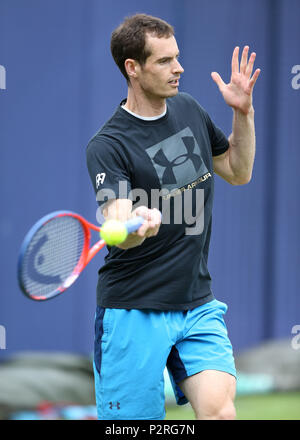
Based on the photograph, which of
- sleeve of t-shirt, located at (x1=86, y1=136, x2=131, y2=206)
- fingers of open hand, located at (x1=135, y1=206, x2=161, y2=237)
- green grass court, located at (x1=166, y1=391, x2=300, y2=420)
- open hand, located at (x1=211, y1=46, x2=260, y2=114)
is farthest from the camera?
green grass court, located at (x1=166, y1=391, x2=300, y2=420)

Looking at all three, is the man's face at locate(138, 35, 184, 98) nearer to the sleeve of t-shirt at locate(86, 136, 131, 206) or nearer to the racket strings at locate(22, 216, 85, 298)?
the sleeve of t-shirt at locate(86, 136, 131, 206)

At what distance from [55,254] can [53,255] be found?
0.01 metres

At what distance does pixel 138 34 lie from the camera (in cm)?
310

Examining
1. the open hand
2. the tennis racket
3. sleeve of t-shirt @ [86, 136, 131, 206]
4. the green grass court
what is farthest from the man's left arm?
the green grass court

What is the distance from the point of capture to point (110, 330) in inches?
121

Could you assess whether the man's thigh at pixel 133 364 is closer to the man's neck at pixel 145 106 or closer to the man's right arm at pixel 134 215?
the man's right arm at pixel 134 215

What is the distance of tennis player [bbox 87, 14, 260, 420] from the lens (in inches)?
117

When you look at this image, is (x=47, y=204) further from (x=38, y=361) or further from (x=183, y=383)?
(x=183, y=383)

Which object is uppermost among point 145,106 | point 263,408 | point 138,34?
point 138,34

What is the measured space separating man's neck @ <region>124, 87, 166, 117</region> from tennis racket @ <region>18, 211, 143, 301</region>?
508 mm

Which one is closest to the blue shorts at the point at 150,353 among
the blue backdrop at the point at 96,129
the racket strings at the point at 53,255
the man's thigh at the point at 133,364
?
the man's thigh at the point at 133,364

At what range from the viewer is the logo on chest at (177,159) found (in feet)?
9.91

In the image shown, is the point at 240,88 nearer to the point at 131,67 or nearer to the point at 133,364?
the point at 131,67

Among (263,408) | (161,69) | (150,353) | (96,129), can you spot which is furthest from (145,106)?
(263,408)
